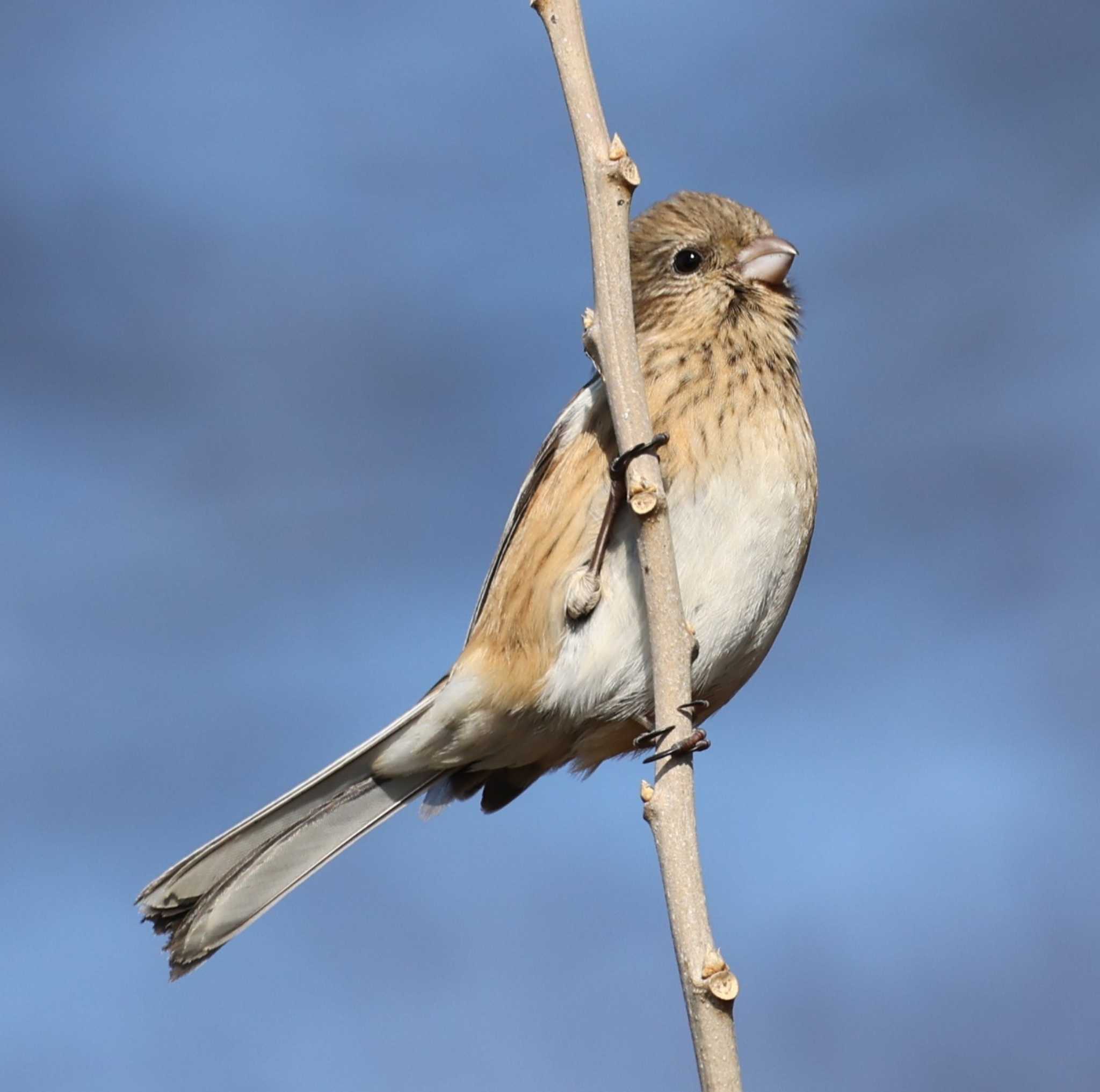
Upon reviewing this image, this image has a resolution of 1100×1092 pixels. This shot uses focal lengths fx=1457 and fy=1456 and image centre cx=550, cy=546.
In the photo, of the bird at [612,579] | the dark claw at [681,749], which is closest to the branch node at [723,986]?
the dark claw at [681,749]

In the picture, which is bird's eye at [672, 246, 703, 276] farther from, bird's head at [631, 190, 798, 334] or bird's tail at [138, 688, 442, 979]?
bird's tail at [138, 688, 442, 979]

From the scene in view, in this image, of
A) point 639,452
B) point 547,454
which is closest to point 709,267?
point 547,454

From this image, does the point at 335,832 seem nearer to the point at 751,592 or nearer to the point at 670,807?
the point at 751,592

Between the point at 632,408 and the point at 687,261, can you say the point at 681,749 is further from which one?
the point at 687,261

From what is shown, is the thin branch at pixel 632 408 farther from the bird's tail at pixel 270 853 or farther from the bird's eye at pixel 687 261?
the bird's tail at pixel 270 853

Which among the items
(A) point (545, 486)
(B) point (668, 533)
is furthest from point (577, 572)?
(B) point (668, 533)

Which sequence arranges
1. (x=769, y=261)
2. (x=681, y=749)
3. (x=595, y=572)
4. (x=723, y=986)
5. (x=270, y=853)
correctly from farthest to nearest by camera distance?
(x=769, y=261) → (x=270, y=853) → (x=595, y=572) → (x=681, y=749) → (x=723, y=986)
